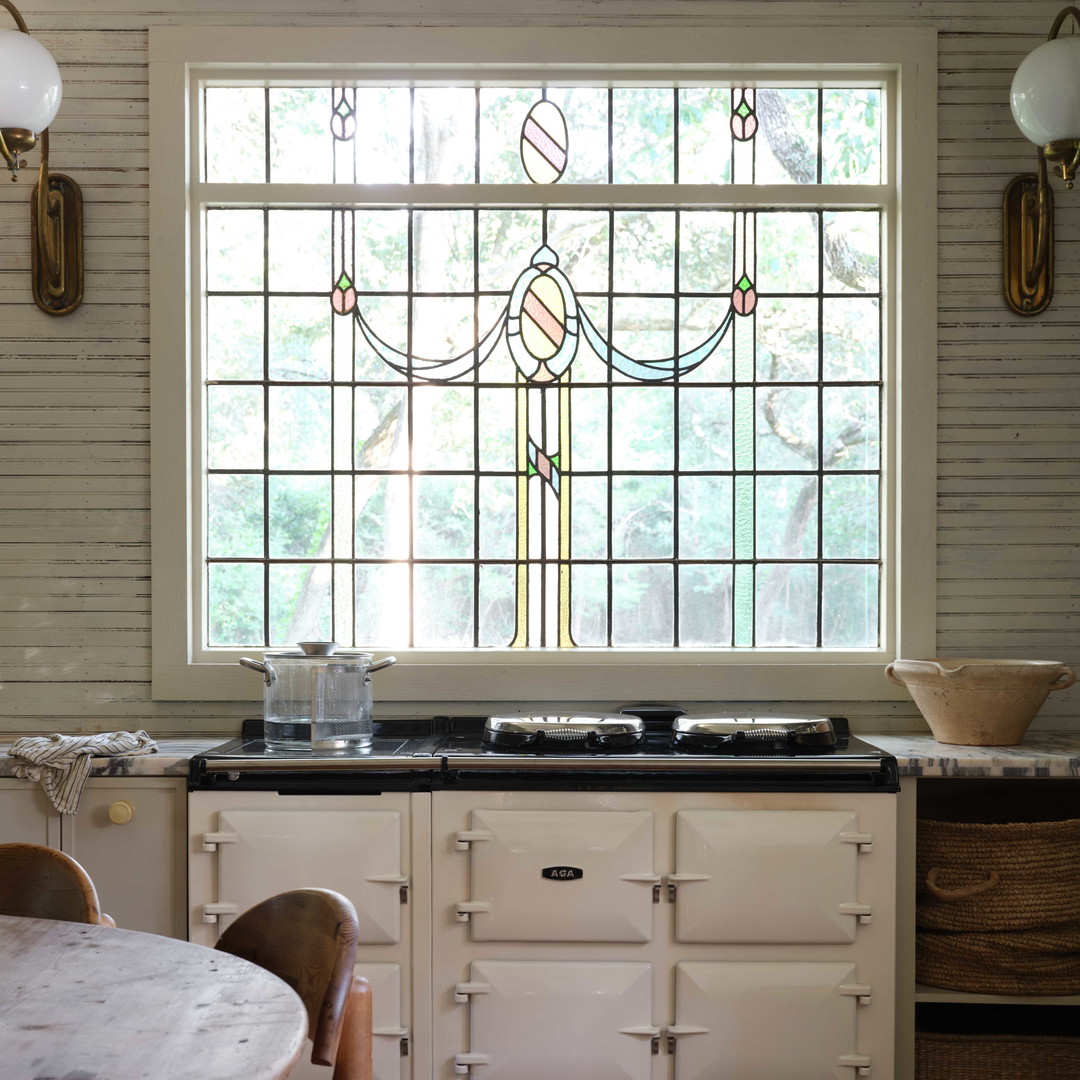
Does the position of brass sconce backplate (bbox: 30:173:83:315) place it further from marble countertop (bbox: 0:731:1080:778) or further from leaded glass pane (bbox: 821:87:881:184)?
leaded glass pane (bbox: 821:87:881:184)

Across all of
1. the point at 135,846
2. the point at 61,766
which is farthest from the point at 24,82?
the point at 135,846

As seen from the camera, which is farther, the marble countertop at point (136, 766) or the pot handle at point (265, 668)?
the pot handle at point (265, 668)

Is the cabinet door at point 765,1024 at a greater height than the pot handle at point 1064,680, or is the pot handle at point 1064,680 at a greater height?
the pot handle at point 1064,680

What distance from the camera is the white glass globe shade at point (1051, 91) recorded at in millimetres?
2736

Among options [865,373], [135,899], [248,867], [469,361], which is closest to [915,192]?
[865,373]

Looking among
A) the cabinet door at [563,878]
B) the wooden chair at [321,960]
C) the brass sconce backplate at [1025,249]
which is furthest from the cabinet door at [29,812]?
the brass sconce backplate at [1025,249]

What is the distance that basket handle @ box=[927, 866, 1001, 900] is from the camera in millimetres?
2678

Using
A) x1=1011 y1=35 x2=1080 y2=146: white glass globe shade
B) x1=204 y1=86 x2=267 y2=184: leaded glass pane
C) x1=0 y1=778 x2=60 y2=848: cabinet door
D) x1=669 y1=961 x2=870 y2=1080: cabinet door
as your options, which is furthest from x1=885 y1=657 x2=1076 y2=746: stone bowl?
x1=204 y1=86 x2=267 y2=184: leaded glass pane

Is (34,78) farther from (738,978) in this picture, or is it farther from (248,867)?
(738,978)

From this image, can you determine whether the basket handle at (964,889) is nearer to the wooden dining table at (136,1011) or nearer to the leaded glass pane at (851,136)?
the wooden dining table at (136,1011)

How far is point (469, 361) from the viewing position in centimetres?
329

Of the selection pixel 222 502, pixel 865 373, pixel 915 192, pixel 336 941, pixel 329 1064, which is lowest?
pixel 329 1064

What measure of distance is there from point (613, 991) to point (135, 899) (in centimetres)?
121

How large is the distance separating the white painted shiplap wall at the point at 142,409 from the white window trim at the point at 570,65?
54 mm
